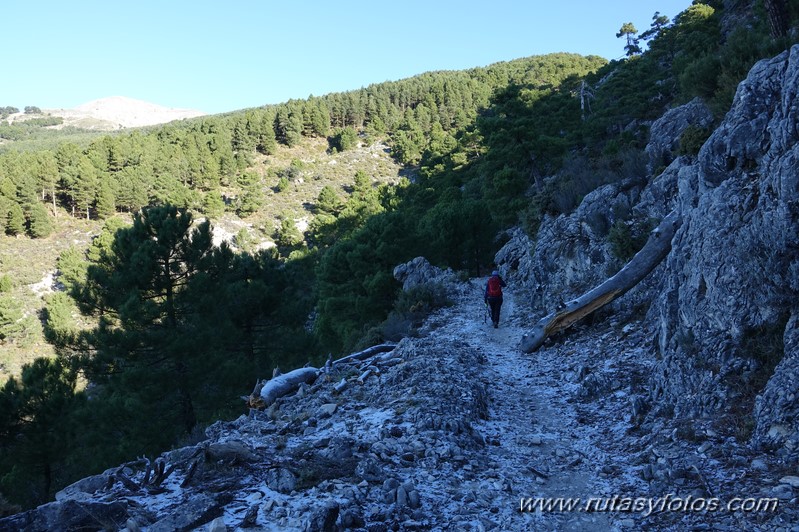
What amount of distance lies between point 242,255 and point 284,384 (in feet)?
36.7

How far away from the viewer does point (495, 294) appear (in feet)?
50.5

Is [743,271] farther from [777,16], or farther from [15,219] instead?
[15,219]

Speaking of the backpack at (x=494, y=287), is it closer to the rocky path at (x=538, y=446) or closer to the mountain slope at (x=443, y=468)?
the rocky path at (x=538, y=446)

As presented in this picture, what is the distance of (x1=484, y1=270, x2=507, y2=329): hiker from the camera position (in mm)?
15234

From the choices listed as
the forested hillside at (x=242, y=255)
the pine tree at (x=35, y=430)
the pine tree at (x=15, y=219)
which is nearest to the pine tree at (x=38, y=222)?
the forested hillside at (x=242, y=255)

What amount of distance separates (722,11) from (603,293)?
110ft

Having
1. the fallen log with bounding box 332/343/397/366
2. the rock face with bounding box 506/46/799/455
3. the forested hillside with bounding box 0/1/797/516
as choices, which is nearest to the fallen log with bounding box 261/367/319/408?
the fallen log with bounding box 332/343/397/366

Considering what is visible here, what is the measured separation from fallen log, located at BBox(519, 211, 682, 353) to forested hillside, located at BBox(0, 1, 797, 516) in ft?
5.10

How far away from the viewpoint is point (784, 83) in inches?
252

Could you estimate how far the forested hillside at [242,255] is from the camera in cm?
1423

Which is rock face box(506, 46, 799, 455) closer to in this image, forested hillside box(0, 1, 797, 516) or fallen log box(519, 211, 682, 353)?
fallen log box(519, 211, 682, 353)

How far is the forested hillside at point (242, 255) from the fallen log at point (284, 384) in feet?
9.33

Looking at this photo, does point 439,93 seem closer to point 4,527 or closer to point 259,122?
point 259,122

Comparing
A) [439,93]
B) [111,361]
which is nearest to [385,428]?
[111,361]
